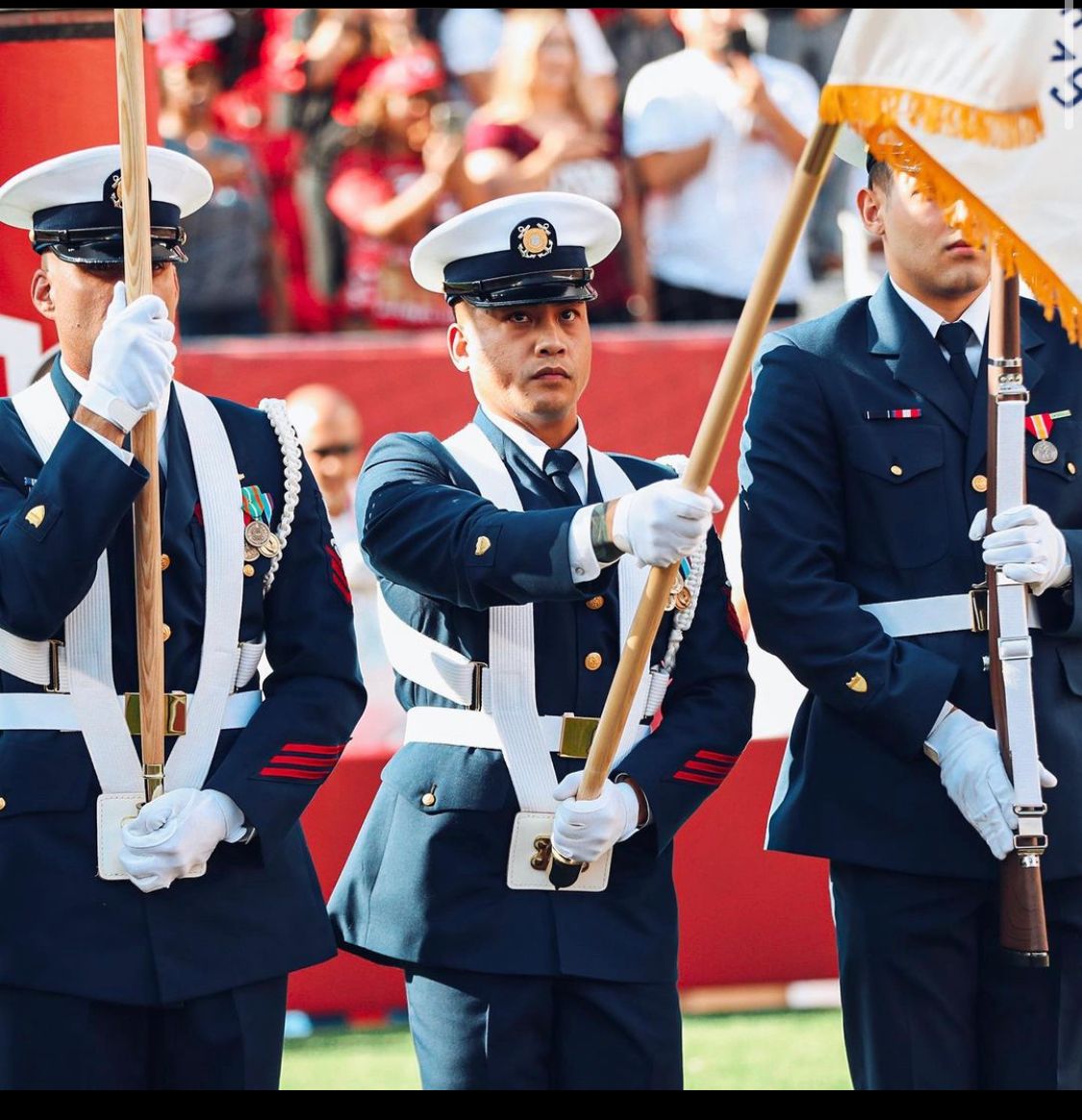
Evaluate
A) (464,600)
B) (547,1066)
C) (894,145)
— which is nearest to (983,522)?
(894,145)

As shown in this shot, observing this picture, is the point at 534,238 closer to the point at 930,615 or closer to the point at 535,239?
the point at 535,239

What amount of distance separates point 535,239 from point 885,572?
975mm

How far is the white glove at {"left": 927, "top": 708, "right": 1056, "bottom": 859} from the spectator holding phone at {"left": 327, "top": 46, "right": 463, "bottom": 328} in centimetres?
544

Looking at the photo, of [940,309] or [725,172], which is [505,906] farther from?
[725,172]

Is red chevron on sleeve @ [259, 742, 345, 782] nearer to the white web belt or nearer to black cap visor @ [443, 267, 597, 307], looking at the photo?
black cap visor @ [443, 267, 597, 307]

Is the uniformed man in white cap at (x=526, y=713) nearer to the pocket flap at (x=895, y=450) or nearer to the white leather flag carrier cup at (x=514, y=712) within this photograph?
the white leather flag carrier cup at (x=514, y=712)

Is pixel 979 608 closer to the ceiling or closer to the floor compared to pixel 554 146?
closer to the floor

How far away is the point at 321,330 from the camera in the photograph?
32.5 ft

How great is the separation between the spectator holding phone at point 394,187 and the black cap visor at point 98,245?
5.26m

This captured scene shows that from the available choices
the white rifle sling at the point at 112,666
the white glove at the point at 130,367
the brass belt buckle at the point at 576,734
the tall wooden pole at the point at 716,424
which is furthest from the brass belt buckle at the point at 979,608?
the white glove at the point at 130,367

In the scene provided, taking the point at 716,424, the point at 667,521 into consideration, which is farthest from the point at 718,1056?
the point at 716,424

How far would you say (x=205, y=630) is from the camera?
4.31m

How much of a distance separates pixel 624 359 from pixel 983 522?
414cm

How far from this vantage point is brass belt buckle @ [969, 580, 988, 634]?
14.8ft
